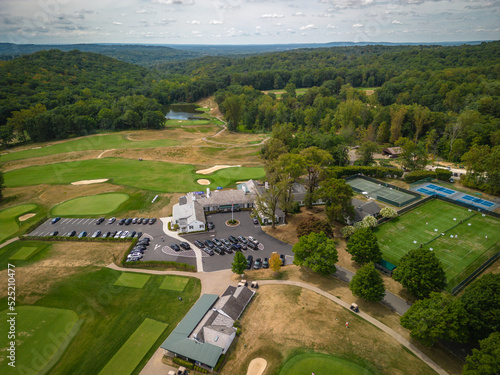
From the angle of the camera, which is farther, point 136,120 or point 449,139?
point 136,120

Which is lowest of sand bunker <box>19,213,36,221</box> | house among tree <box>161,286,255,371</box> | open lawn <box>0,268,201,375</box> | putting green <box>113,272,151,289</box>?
sand bunker <box>19,213,36,221</box>

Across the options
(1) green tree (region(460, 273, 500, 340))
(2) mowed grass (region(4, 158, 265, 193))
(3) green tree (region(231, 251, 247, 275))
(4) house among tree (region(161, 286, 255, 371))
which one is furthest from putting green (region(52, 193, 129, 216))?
(1) green tree (region(460, 273, 500, 340))

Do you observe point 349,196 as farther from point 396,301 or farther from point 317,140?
point 317,140

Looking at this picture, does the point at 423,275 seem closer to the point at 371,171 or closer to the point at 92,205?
the point at 371,171

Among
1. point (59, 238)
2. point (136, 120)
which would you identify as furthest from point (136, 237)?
point (136, 120)

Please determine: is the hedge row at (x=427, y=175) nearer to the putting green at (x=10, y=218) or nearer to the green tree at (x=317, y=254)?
the green tree at (x=317, y=254)

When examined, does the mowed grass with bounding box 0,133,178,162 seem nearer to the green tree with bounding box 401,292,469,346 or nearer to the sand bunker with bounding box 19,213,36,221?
the sand bunker with bounding box 19,213,36,221

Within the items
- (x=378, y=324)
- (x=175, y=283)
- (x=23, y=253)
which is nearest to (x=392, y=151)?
(x=378, y=324)
